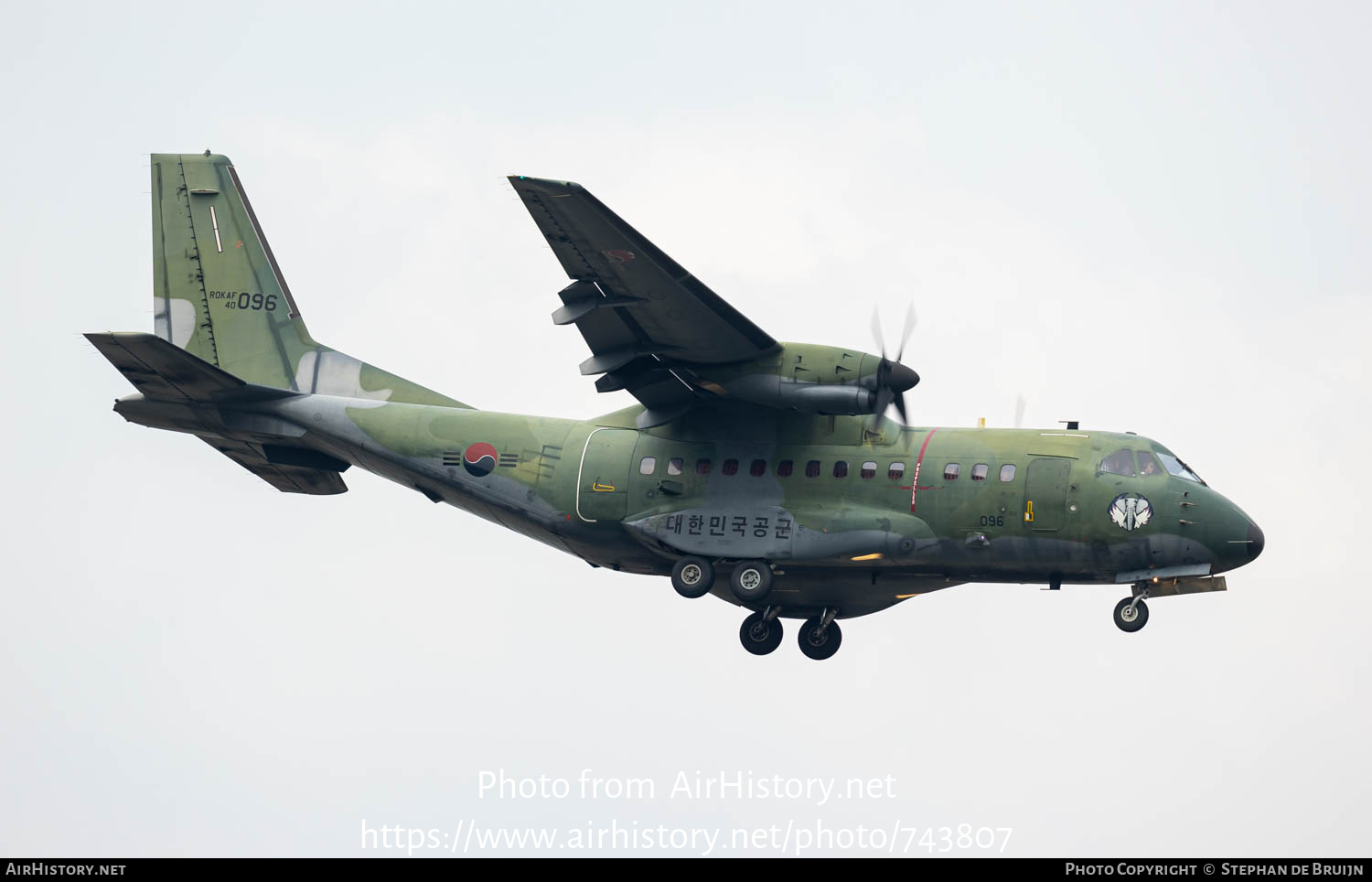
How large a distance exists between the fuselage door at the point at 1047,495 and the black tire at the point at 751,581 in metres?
4.01

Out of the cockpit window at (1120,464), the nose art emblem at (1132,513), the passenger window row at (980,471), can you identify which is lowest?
the nose art emblem at (1132,513)

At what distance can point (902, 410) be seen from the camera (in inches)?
1121

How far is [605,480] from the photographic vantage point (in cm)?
2944

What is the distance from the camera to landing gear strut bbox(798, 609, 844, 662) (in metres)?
30.9

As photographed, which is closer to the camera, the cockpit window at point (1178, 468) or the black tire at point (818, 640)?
the cockpit window at point (1178, 468)

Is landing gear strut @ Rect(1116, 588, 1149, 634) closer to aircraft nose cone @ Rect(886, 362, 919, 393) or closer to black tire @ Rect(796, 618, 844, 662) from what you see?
aircraft nose cone @ Rect(886, 362, 919, 393)

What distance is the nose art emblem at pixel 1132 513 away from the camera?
2733 centimetres

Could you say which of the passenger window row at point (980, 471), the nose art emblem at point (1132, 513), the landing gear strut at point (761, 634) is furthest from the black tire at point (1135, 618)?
the landing gear strut at point (761, 634)

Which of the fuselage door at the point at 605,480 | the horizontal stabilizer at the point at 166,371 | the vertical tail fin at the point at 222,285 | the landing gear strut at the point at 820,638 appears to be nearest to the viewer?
the horizontal stabilizer at the point at 166,371

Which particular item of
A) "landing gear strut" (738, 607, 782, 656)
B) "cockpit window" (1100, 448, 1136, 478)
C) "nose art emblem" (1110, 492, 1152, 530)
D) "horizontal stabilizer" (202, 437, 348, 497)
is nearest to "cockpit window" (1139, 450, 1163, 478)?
"cockpit window" (1100, 448, 1136, 478)

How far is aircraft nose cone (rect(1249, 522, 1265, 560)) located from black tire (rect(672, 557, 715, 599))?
786 cm

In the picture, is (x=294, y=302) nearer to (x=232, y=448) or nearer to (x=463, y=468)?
(x=232, y=448)

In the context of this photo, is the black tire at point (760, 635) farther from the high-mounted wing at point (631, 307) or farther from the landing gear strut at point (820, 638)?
the high-mounted wing at point (631, 307)

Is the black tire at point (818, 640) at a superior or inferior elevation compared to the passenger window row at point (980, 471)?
inferior
